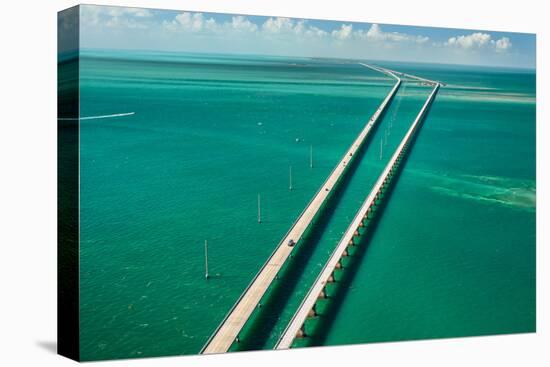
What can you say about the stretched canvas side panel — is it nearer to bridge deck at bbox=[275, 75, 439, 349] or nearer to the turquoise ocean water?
the turquoise ocean water

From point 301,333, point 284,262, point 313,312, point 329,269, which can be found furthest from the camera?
point 284,262

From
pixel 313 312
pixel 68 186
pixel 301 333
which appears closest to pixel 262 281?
pixel 313 312

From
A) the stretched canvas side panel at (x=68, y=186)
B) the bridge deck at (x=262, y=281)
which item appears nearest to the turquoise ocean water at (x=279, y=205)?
the bridge deck at (x=262, y=281)

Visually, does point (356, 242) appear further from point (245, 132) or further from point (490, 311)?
point (245, 132)

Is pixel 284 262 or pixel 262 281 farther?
pixel 284 262

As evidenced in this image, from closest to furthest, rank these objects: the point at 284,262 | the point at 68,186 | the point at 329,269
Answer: the point at 68,186 < the point at 329,269 < the point at 284,262

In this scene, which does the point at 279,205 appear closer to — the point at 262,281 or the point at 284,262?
the point at 284,262

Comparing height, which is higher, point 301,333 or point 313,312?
point 313,312
